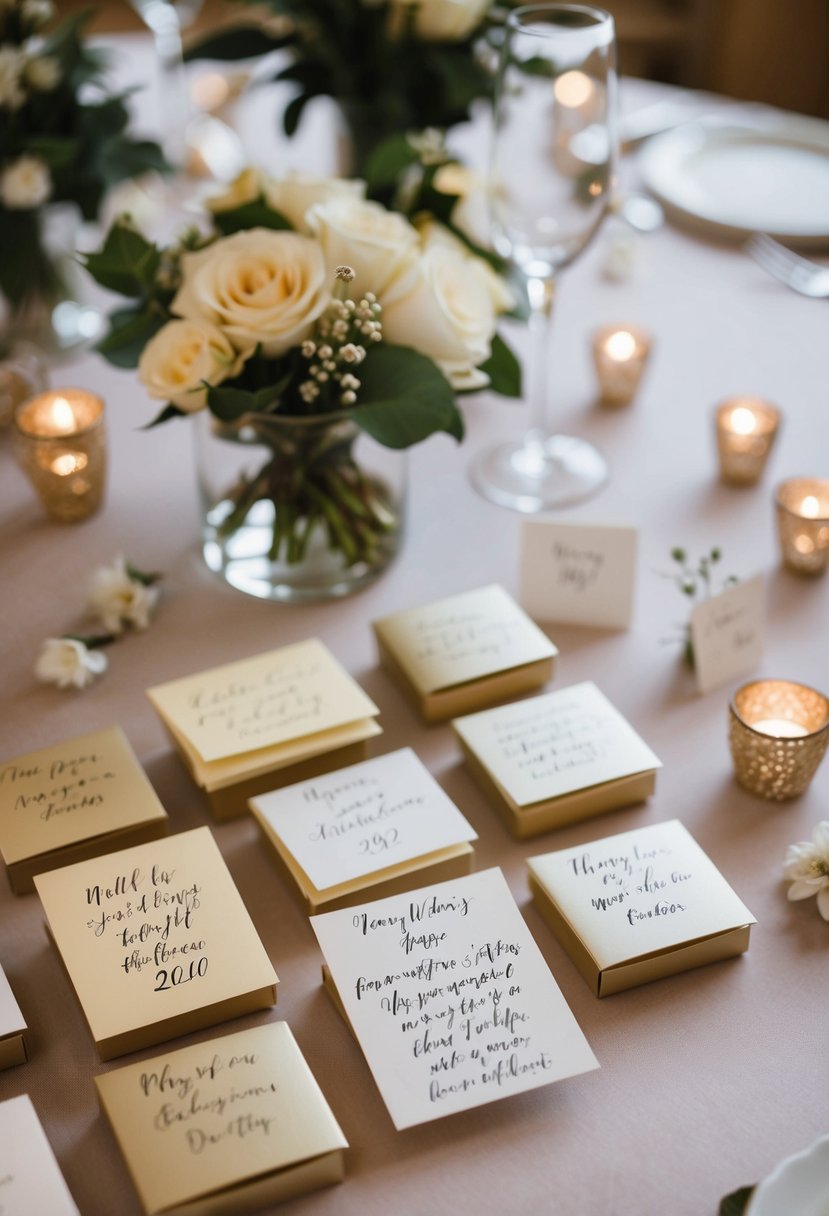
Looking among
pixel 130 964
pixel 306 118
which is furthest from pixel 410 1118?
pixel 306 118

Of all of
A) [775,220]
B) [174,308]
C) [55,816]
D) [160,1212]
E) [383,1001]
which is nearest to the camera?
[160,1212]

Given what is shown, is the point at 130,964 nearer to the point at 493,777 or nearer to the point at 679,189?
the point at 493,777

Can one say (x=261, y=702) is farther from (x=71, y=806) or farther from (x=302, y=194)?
(x=302, y=194)

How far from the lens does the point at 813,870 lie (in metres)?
0.90

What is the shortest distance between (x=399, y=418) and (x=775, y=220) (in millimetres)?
1028

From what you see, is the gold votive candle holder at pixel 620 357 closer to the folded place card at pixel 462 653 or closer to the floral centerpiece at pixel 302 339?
the floral centerpiece at pixel 302 339

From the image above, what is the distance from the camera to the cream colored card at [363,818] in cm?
88

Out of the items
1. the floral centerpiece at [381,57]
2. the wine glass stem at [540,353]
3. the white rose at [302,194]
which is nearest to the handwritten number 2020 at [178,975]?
the white rose at [302,194]

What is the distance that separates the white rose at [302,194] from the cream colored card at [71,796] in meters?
0.50

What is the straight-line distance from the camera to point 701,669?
3.58ft

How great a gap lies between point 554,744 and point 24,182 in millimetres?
930

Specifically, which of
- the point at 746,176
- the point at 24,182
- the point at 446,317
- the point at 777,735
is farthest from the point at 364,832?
the point at 746,176

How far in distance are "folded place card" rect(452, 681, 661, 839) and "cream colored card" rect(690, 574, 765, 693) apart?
118 millimetres

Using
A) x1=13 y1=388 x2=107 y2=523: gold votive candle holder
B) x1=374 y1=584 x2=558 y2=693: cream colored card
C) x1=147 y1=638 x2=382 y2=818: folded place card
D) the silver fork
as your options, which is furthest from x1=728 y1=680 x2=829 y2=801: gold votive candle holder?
the silver fork
